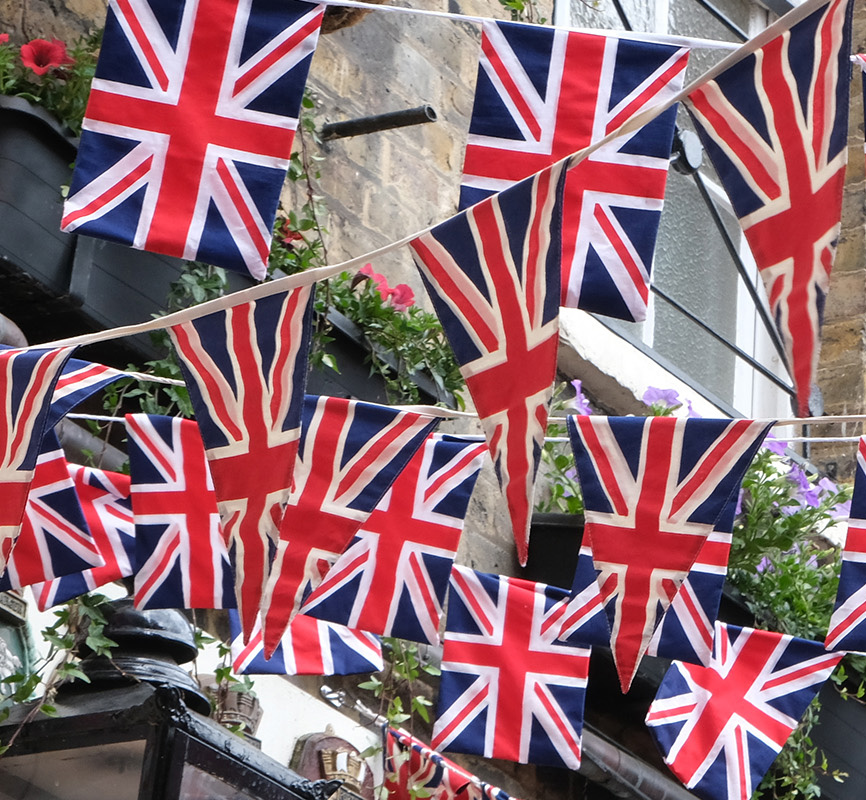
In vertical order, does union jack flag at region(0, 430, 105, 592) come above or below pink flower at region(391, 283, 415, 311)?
below

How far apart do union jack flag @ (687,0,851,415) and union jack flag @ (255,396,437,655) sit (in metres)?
1.09

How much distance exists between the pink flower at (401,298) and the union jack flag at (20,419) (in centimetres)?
180

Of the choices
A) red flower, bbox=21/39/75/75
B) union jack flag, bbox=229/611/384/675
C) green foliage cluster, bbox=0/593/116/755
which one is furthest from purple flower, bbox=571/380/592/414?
red flower, bbox=21/39/75/75

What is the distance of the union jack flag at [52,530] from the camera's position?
12.1ft

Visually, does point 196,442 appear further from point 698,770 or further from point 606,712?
point 606,712

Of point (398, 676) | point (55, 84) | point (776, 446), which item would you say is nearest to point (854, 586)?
point (398, 676)

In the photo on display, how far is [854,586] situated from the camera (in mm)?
4152

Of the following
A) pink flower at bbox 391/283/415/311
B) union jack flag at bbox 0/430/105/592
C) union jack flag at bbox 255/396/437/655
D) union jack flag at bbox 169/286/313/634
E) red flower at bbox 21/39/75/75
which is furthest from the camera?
pink flower at bbox 391/283/415/311

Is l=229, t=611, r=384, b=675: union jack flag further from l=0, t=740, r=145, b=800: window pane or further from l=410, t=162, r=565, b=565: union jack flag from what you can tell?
l=410, t=162, r=565, b=565: union jack flag

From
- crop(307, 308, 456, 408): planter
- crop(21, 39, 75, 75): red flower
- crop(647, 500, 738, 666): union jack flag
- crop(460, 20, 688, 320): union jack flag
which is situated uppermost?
crop(21, 39, 75, 75): red flower

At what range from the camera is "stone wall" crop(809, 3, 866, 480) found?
8.10 meters

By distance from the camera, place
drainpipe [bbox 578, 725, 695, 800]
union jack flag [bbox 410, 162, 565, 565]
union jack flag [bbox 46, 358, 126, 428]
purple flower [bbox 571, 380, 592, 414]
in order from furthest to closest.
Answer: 1. purple flower [bbox 571, 380, 592, 414]
2. drainpipe [bbox 578, 725, 695, 800]
3. union jack flag [bbox 46, 358, 126, 428]
4. union jack flag [bbox 410, 162, 565, 565]

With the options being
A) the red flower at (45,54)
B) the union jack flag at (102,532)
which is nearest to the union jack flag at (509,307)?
the union jack flag at (102,532)

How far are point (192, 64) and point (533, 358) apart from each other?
978mm
